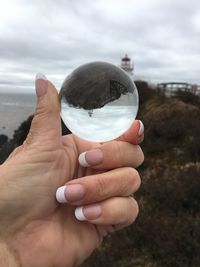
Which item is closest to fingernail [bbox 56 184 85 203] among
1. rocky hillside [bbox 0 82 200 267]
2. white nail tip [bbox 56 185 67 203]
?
white nail tip [bbox 56 185 67 203]

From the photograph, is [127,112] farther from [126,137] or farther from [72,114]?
[126,137]

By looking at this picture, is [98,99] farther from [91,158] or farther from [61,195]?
[61,195]

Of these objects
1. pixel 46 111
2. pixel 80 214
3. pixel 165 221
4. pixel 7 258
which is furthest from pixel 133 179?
pixel 165 221

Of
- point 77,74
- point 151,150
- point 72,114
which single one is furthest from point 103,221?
point 151,150

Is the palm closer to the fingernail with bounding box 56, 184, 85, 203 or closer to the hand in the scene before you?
the hand

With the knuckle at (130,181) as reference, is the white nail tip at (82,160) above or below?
above

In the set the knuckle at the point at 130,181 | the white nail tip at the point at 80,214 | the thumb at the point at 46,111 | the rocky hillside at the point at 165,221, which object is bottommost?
the rocky hillside at the point at 165,221

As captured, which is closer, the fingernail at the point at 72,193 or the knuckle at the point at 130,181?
the fingernail at the point at 72,193

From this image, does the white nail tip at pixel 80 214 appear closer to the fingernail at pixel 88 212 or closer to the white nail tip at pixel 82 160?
the fingernail at pixel 88 212

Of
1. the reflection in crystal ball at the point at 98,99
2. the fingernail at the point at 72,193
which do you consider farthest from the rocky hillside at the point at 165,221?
the reflection in crystal ball at the point at 98,99
